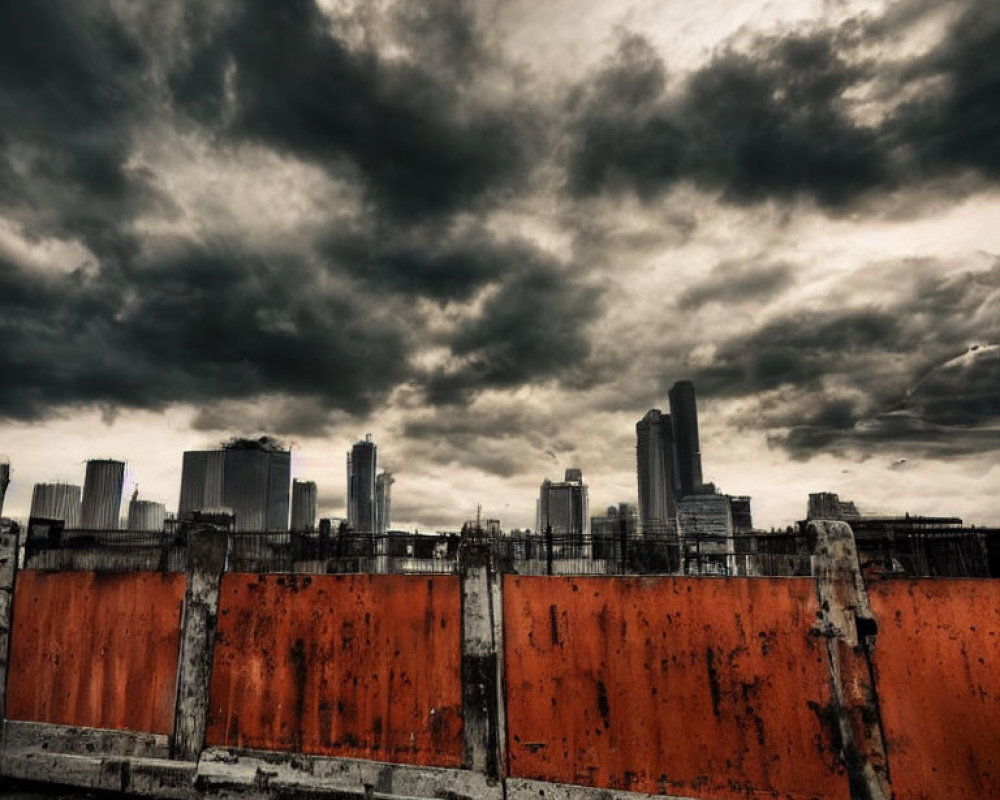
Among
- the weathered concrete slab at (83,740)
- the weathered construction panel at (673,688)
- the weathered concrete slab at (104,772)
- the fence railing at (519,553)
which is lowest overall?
the weathered concrete slab at (104,772)

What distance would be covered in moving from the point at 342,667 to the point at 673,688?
3.23 m

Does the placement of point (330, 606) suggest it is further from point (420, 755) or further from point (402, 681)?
point (420, 755)

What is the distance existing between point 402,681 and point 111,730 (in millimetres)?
3441

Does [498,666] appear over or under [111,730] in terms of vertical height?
over

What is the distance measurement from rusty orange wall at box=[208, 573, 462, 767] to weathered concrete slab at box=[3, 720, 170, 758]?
714 millimetres

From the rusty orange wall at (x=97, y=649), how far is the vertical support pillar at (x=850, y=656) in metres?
6.50

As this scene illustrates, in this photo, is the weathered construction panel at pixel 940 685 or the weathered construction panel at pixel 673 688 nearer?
the weathered construction panel at pixel 940 685

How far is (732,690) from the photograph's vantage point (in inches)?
210

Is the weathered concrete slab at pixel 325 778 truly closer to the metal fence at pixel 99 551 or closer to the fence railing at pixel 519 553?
the fence railing at pixel 519 553

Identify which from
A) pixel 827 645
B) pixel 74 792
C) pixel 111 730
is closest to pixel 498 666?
pixel 827 645

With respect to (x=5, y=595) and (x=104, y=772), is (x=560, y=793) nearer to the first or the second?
(x=104, y=772)

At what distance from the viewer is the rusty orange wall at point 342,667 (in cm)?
593

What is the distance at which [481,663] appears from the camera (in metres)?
5.87

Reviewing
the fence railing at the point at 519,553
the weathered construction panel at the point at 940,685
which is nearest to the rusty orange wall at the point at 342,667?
the weathered construction panel at the point at 940,685
